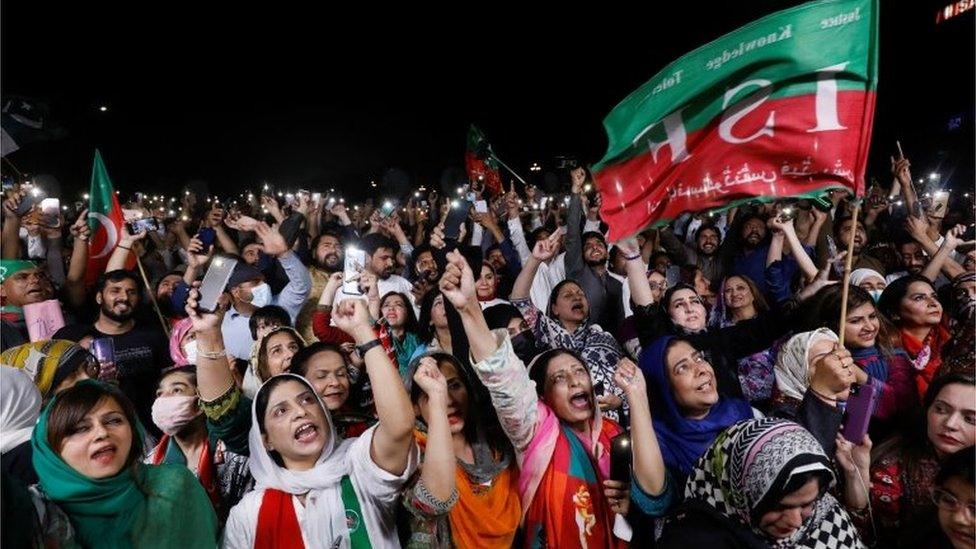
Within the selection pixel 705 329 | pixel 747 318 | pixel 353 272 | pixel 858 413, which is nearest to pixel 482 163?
pixel 747 318

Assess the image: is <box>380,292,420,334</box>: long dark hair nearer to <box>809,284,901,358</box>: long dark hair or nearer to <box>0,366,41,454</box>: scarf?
<box>0,366,41,454</box>: scarf

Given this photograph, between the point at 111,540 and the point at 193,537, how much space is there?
0.27 m

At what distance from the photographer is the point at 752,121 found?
3193 mm

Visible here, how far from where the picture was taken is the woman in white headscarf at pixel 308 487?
2.29 m

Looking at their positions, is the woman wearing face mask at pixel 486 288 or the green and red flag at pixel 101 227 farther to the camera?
the green and red flag at pixel 101 227

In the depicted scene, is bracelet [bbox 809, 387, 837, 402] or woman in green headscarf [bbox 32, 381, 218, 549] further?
bracelet [bbox 809, 387, 837, 402]

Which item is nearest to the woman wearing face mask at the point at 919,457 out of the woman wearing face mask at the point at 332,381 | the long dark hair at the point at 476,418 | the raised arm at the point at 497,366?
the raised arm at the point at 497,366

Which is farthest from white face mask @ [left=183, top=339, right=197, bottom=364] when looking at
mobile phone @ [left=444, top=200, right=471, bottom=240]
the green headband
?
mobile phone @ [left=444, top=200, right=471, bottom=240]

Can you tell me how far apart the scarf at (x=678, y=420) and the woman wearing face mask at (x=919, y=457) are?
60 centimetres

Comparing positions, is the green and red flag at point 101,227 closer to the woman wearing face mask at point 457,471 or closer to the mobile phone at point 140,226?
the mobile phone at point 140,226

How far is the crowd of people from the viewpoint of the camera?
215cm

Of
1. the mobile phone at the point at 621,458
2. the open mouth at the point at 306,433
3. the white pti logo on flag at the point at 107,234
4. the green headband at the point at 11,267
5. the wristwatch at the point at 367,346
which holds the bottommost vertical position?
the mobile phone at the point at 621,458

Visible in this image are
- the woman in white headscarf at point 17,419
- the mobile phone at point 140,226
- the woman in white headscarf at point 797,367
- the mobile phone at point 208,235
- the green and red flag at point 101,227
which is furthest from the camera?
the mobile phone at point 208,235

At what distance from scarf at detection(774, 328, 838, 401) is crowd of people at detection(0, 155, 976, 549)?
0.04 ft
